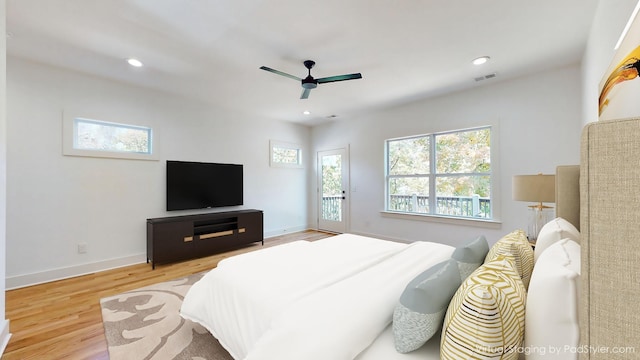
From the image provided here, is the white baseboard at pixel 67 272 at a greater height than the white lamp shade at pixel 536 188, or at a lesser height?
lesser

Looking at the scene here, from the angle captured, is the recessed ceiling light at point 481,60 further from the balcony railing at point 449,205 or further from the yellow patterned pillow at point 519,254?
the yellow patterned pillow at point 519,254

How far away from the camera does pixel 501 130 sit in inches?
140

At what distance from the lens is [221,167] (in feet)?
15.0

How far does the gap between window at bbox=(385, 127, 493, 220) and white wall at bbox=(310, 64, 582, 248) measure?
18 cm

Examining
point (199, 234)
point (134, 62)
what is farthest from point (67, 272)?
point (134, 62)

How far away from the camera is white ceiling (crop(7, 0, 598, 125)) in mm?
2008

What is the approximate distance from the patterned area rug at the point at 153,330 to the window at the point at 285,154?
3.30 metres

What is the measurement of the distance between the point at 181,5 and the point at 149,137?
8.23 feet

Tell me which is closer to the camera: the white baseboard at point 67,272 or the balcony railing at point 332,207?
the white baseboard at point 67,272

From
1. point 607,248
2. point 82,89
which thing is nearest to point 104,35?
point 82,89

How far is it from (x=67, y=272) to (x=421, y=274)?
416cm

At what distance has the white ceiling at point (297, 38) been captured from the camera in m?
2.01

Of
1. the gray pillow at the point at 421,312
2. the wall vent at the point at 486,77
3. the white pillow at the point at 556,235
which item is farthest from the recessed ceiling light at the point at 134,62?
the wall vent at the point at 486,77

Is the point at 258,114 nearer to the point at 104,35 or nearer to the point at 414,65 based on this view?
the point at 104,35
